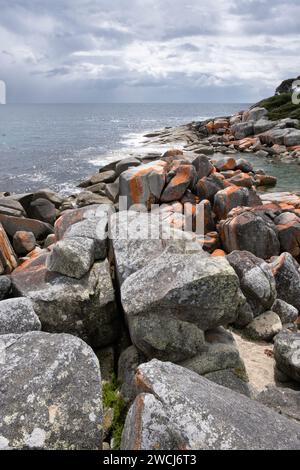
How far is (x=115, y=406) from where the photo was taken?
319 inches

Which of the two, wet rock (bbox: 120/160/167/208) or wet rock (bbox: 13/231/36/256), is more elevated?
wet rock (bbox: 120/160/167/208)

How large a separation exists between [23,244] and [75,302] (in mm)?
8816

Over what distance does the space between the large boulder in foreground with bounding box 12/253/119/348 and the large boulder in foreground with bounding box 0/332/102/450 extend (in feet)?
8.16

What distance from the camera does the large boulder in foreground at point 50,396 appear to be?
5523mm

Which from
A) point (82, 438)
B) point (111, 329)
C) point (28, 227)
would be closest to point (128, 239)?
point (111, 329)

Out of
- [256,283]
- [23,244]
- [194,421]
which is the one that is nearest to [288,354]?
[256,283]

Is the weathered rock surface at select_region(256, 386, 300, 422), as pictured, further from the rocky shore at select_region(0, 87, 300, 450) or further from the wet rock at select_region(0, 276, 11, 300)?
the wet rock at select_region(0, 276, 11, 300)

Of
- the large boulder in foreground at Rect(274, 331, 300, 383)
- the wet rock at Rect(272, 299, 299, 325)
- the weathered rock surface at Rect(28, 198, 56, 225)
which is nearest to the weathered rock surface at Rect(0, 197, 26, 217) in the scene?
the weathered rock surface at Rect(28, 198, 56, 225)

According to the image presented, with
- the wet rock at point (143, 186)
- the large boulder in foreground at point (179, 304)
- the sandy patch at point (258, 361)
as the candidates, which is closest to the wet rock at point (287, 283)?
the sandy patch at point (258, 361)

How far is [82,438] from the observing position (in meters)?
5.71

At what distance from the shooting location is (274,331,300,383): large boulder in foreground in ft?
30.0

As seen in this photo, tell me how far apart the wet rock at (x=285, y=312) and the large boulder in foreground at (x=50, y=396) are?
7.19 meters

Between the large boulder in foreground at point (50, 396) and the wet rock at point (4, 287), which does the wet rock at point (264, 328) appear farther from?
the wet rock at point (4, 287)
